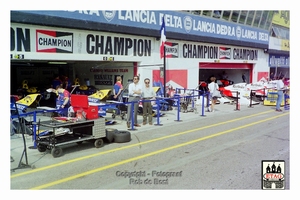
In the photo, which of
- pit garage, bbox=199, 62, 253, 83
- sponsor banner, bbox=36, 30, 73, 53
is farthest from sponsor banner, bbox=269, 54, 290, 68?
sponsor banner, bbox=36, 30, 73, 53

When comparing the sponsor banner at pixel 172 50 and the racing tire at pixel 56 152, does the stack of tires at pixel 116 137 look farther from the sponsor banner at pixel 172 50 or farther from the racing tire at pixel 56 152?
the sponsor banner at pixel 172 50

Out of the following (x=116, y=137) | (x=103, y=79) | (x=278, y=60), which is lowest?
(x=116, y=137)

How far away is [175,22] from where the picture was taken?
1517cm

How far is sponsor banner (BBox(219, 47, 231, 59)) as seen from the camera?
18.7m

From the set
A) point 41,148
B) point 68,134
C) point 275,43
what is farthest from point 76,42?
point 275,43

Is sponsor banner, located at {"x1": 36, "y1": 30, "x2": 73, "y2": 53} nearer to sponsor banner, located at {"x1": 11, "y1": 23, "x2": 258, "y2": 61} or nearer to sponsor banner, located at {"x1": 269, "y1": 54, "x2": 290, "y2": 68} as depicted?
sponsor banner, located at {"x1": 11, "y1": 23, "x2": 258, "y2": 61}

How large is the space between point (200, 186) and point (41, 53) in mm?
7837

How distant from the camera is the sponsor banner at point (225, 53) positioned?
61.4ft

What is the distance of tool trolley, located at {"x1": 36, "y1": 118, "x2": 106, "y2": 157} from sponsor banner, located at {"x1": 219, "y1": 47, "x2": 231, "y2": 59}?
43.1 feet

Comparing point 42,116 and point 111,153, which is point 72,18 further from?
point 111,153

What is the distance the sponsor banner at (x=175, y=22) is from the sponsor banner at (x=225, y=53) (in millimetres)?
715

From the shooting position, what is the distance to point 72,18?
11000mm

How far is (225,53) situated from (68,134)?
46.0 ft

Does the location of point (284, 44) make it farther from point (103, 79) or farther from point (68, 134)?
point (68, 134)
